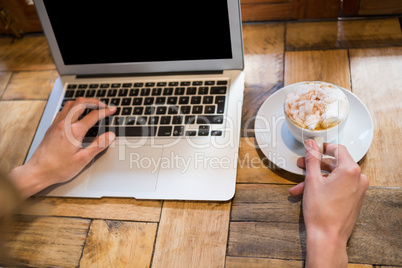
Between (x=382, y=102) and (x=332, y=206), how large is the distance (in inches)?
13.3

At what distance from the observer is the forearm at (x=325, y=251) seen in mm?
639

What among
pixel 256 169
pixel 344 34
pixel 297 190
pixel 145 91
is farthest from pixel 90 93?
pixel 344 34

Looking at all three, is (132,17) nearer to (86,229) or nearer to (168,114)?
(168,114)

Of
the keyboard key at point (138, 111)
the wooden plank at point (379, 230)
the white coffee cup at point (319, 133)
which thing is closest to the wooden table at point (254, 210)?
the wooden plank at point (379, 230)

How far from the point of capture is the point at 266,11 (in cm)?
110

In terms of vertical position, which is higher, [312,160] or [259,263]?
[312,160]

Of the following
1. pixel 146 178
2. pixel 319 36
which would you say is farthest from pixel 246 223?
pixel 319 36

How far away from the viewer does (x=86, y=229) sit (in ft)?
2.66

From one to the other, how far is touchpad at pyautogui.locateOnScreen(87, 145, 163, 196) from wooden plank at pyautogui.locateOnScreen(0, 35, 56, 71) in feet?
1.40

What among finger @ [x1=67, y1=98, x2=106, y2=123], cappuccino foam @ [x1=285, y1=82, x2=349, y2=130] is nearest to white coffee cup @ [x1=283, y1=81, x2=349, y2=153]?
Answer: cappuccino foam @ [x1=285, y1=82, x2=349, y2=130]

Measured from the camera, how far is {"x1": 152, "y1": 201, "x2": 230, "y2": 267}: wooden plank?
2.41 feet

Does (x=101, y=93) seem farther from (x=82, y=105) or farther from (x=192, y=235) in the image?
(x=192, y=235)

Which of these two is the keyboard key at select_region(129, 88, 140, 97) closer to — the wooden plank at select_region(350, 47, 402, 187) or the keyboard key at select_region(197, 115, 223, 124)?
the keyboard key at select_region(197, 115, 223, 124)

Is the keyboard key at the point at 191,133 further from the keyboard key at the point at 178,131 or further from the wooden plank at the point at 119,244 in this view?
the wooden plank at the point at 119,244
